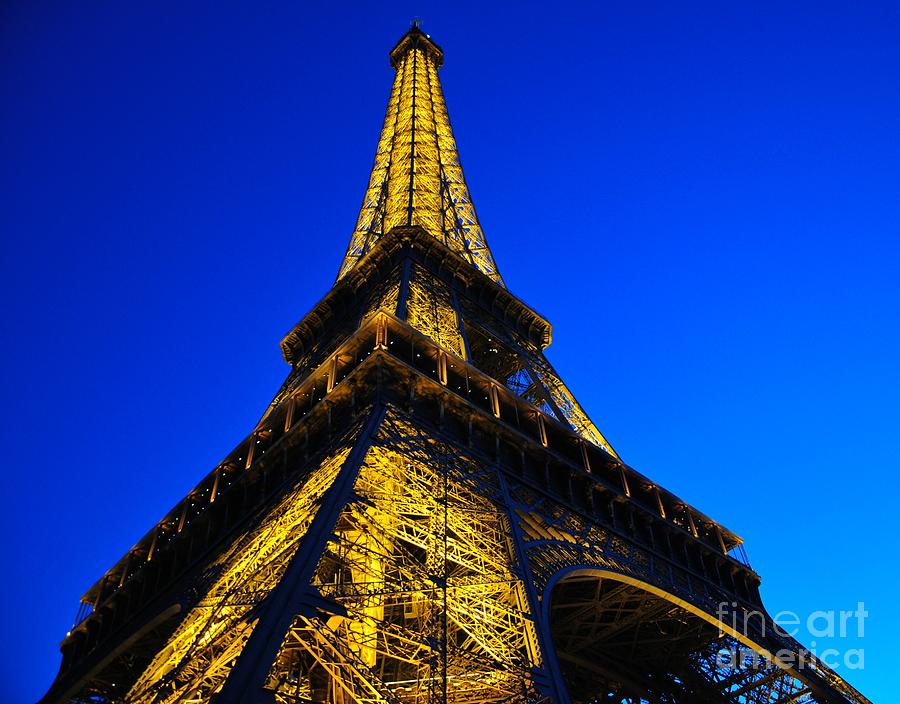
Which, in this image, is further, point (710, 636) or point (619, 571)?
point (710, 636)

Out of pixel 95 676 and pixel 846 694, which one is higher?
pixel 846 694


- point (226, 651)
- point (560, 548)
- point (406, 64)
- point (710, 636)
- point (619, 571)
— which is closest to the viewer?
point (226, 651)

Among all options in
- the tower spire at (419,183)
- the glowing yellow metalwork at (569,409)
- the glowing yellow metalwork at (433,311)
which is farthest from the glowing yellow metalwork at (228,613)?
the tower spire at (419,183)

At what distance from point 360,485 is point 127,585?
1342cm

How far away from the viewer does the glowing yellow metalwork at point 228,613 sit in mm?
12656

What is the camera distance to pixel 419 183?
145ft

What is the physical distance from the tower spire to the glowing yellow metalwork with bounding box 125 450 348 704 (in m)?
21.0

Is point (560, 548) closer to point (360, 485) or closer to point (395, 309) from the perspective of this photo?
point (360, 485)

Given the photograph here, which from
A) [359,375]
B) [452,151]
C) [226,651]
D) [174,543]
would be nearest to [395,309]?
[359,375]

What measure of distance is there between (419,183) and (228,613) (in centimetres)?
3315

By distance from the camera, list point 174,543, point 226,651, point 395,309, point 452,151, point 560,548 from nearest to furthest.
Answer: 1. point 226,651
2. point 560,548
3. point 174,543
4. point 395,309
5. point 452,151

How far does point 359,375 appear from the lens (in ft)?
68.2

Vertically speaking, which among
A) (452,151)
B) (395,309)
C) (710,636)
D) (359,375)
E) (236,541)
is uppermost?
(452,151)

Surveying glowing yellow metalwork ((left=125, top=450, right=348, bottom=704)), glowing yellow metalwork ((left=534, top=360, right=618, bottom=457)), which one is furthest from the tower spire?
glowing yellow metalwork ((left=125, top=450, right=348, bottom=704))
